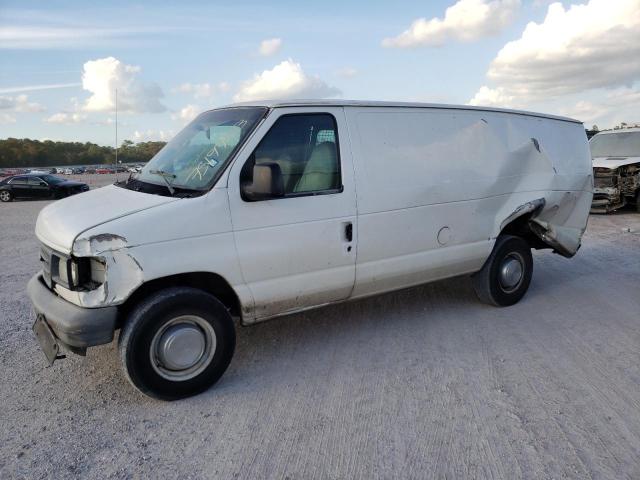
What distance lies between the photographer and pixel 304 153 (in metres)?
3.91

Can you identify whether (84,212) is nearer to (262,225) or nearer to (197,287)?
(197,287)

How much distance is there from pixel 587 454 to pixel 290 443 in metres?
1.71

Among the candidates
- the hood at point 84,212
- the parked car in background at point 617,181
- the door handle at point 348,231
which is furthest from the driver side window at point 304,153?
the parked car in background at point 617,181

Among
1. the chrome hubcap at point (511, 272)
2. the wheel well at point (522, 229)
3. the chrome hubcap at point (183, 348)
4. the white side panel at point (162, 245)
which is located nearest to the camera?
the white side panel at point (162, 245)

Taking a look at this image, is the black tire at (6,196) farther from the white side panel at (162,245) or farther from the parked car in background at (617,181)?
the parked car in background at (617,181)

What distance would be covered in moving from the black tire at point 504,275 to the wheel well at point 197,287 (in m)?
2.75

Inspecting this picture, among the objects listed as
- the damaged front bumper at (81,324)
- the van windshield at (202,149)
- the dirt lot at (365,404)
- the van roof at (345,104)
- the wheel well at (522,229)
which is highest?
the van roof at (345,104)

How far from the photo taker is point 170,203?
11.2 ft

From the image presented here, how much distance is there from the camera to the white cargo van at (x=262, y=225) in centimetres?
329

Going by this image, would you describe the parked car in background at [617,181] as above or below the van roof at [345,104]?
below

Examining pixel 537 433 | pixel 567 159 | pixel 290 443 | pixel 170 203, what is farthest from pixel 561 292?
pixel 170 203

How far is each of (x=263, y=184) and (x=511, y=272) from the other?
10.5 ft

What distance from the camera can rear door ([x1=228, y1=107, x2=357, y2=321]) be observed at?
3.64m

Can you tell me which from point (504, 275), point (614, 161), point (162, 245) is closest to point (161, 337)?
point (162, 245)
